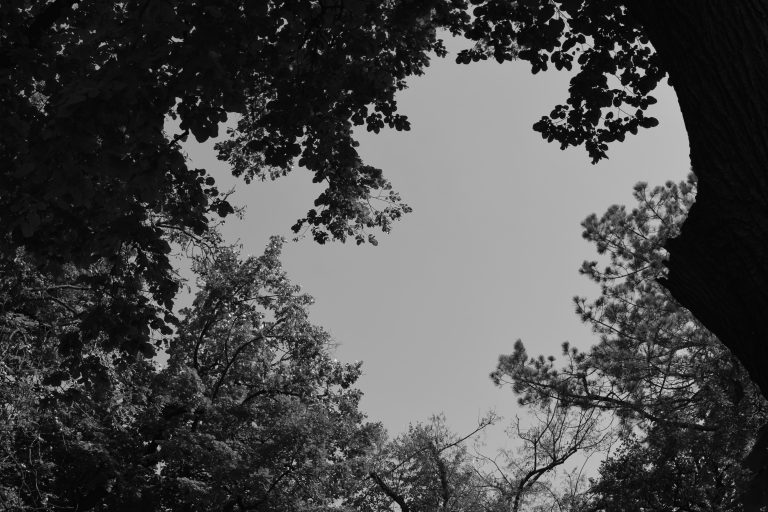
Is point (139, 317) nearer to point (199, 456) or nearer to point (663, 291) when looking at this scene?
point (199, 456)

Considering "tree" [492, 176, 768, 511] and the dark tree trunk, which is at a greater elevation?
"tree" [492, 176, 768, 511]

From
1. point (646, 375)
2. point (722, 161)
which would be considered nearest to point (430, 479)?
point (646, 375)

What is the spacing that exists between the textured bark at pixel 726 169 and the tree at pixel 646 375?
45.6 ft

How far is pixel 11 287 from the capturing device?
10727 millimetres

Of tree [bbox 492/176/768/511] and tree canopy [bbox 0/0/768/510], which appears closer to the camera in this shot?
tree canopy [bbox 0/0/768/510]

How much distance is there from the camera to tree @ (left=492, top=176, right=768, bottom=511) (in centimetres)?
1656

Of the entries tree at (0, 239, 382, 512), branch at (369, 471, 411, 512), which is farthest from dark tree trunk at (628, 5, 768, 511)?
branch at (369, 471, 411, 512)

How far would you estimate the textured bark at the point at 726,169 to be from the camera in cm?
276

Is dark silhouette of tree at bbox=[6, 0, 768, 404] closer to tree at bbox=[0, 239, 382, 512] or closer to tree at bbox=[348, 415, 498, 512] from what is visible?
tree at bbox=[0, 239, 382, 512]

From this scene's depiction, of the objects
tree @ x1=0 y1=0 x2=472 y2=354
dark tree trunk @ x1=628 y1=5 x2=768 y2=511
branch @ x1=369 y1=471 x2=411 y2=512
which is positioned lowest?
dark tree trunk @ x1=628 y1=5 x2=768 y2=511

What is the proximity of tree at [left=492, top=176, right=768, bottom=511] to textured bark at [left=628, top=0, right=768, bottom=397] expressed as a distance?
1391 centimetres

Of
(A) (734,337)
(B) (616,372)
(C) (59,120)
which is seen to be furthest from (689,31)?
(B) (616,372)

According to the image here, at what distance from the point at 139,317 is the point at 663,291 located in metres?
14.6

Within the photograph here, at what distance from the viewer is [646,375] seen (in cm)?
1741
